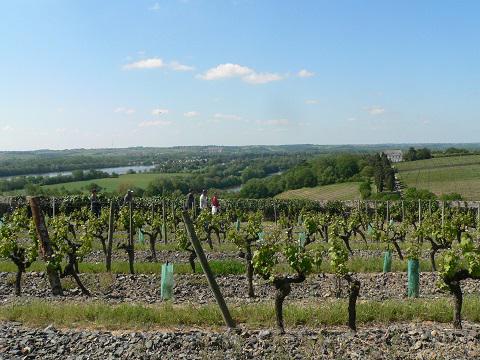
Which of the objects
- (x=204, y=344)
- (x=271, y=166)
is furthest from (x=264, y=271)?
(x=271, y=166)

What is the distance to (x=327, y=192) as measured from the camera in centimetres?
6719

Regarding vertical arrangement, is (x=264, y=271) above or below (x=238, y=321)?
above

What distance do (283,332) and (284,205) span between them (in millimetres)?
30152

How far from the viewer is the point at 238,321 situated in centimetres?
965

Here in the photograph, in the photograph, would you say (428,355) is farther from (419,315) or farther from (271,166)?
(271,166)

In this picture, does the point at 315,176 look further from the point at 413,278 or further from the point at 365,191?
the point at 413,278

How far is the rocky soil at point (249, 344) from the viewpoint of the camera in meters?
7.78

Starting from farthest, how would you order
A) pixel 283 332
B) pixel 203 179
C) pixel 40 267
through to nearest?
pixel 203 179 < pixel 40 267 < pixel 283 332

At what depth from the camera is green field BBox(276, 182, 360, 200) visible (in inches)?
2390

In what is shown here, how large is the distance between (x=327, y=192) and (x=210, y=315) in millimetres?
58731

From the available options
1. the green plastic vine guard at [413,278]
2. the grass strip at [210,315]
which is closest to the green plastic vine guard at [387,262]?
the green plastic vine guard at [413,278]

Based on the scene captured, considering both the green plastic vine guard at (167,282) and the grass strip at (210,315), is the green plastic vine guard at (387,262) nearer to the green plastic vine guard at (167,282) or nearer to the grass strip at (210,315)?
the grass strip at (210,315)

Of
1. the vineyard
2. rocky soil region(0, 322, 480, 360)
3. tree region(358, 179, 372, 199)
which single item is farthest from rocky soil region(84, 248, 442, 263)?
tree region(358, 179, 372, 199)

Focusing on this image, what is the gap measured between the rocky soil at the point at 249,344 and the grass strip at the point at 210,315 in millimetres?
689
